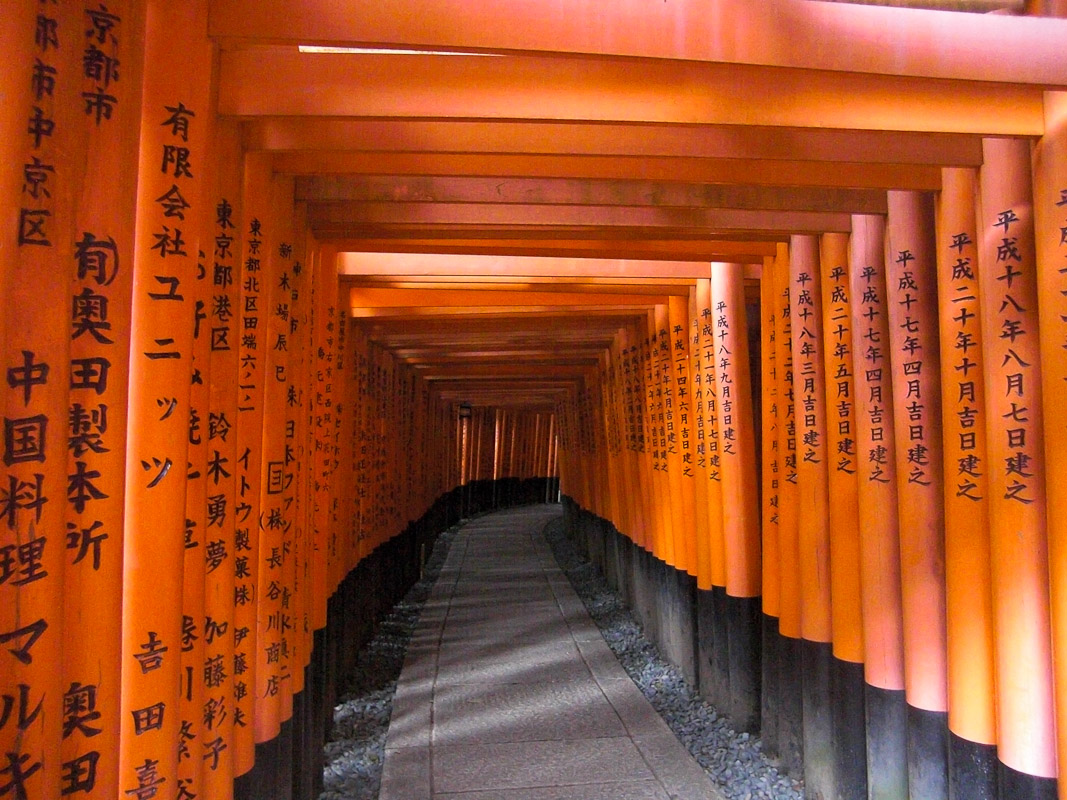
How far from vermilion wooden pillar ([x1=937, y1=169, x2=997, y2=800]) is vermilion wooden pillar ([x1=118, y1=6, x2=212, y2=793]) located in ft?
9.13

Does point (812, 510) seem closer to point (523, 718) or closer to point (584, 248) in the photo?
point (584, 248)

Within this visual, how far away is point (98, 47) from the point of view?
186 cm

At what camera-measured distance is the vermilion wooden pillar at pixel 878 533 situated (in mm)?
3529

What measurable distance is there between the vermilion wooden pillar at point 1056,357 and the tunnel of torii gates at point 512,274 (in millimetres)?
13

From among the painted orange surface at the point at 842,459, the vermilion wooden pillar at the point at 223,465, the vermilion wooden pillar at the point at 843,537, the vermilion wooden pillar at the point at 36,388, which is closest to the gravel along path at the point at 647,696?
the vermilion wooden pillar at the point at 843,537

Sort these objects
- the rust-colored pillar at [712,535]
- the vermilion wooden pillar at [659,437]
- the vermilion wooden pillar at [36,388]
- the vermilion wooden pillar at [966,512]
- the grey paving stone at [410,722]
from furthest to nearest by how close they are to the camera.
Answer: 1. the vermilion wooden pillar at [659,437]
2. the rust-colored pillar at [712,535]
3. the grey paving stone at [410,722]
4. the vermilion wooden pillar at [966,512]
5. the vermilion wooden pillar at [36,388]

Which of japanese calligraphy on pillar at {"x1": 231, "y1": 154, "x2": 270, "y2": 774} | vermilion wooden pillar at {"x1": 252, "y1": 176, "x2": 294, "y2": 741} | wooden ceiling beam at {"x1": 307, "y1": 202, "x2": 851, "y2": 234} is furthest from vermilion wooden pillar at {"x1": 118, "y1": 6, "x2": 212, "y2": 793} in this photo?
wooden ceiling beam at {"x1": 307, "y1": 202, "x2": 851, "y2": 234}

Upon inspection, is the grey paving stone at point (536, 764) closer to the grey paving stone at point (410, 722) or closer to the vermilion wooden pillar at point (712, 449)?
the grey paving stone at point (410, 722)

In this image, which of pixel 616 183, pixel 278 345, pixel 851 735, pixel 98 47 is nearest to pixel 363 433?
pixel 278 345

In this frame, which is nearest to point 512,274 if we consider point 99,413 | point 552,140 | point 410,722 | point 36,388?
point 552,140

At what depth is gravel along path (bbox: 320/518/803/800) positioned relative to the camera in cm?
453

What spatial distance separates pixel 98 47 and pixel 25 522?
1.14 m

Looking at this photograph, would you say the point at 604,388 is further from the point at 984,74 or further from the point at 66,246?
the point at 66,246

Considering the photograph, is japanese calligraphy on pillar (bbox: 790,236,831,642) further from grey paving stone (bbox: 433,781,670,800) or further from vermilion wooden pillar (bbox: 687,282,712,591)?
vermilion wooden pillar (bbox: 687,282,712,591)
